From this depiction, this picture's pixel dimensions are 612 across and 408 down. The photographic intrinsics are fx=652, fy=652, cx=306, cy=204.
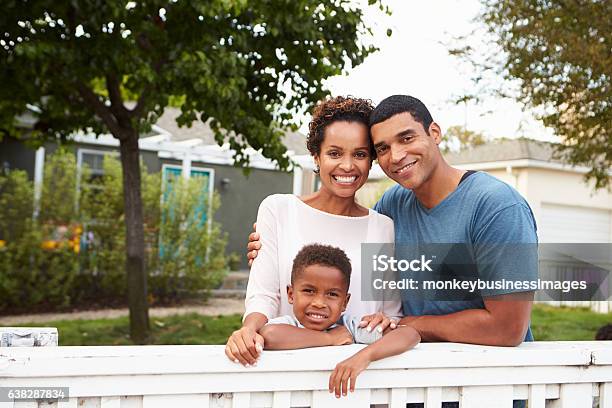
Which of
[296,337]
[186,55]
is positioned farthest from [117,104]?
[296,337]

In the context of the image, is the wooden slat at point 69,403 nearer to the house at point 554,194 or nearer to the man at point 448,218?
the man at point 448,218

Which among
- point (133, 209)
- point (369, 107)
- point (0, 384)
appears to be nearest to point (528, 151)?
point (133, 209)

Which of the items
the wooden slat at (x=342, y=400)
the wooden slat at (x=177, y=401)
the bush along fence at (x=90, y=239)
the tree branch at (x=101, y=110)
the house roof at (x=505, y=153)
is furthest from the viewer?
the house roof at (x=505, y=153)

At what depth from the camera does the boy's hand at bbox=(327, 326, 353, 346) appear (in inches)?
74.7

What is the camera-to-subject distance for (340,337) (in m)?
1.92

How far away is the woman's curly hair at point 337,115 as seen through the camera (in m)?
2.28

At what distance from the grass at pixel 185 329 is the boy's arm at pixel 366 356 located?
243 inches

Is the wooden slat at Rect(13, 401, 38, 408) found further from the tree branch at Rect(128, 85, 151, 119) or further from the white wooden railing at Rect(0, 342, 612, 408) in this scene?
the tree branch at Rect(128, 85, 151, 119)

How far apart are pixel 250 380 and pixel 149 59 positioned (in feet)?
18.4

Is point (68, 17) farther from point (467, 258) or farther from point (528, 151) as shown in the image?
point (528, 151)

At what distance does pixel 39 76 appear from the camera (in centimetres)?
639

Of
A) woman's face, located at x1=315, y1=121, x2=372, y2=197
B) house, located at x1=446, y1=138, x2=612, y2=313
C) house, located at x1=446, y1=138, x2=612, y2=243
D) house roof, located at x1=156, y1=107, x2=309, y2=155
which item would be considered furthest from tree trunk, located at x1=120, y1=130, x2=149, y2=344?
house, located at x1=446, y1=138, x2=612, y2=243

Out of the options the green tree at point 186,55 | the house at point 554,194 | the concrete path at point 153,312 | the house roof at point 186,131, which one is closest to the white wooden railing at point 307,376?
the green tree at point 186,55

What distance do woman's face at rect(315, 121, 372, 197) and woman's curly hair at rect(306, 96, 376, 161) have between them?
0.03m
